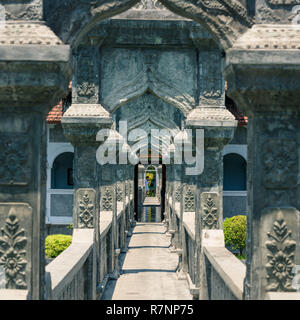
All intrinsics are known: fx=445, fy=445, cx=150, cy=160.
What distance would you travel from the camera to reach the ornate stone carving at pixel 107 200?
10.4 meters

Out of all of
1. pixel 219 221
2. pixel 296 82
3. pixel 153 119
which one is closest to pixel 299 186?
pixel 296 82

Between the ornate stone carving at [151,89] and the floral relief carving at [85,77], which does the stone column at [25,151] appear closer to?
the floral relief carving at [85,77]

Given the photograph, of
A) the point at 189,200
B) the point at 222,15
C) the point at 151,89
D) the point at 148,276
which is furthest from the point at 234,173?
the point at 222,15

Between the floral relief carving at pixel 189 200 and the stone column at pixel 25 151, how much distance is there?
7045mm

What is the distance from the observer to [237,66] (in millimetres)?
3127

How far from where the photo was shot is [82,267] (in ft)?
19.8

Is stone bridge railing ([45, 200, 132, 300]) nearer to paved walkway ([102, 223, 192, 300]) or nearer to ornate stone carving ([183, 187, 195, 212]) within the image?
paved walkway ([102, 223, 192, 300])

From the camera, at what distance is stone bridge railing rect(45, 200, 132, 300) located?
408 cm

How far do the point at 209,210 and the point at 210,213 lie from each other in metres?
0.05

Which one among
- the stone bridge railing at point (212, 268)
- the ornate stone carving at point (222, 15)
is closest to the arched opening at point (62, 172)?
the stone bridge railing at point (212, 268)

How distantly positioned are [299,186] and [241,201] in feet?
45.3

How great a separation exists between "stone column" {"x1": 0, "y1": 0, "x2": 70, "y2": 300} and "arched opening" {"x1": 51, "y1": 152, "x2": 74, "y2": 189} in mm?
13983

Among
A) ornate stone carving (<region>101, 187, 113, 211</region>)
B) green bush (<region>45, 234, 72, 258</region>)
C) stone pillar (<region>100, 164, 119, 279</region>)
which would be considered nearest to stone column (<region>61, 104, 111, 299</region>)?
stone pillar (<region>100, 164, 119, 279</region>)

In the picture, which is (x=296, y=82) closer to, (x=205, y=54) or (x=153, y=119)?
(x=205, y=54)
